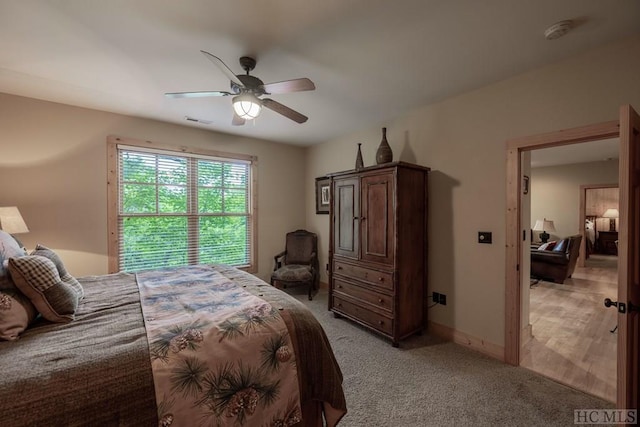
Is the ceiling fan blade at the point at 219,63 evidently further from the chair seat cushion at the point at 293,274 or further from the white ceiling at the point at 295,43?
the chair seat cushion at the point at 293,274

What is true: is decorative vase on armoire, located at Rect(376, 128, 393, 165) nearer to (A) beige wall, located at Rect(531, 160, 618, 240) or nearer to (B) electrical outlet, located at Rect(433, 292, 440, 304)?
(B) electrical outlet, located at Rect(433, 292, 440, 304)

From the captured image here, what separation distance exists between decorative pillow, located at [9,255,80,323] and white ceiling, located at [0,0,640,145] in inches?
60.0

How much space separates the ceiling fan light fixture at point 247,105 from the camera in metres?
2.03

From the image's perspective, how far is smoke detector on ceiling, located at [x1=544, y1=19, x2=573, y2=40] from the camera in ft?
5.60

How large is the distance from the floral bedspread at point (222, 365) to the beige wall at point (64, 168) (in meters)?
2.25

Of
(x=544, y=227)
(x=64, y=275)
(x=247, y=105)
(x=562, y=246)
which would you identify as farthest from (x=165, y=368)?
(x=544, y=227)

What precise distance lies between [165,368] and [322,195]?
368 cm

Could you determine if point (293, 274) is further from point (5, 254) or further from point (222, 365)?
point (5, 254)

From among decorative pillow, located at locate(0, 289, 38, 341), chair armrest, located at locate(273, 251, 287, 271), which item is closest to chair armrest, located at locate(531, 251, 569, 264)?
chair armrest, located at locate(273, 251, 287, 271)

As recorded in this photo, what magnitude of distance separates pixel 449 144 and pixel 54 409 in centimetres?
337

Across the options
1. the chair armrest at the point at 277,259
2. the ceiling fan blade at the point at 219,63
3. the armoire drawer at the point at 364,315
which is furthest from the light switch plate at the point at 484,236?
the chair armrest at the point at 277,259

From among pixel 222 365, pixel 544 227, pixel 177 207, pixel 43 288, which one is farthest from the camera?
pixel 544 227

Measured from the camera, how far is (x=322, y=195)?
4.62 metres

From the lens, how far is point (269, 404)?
1.33 metres
